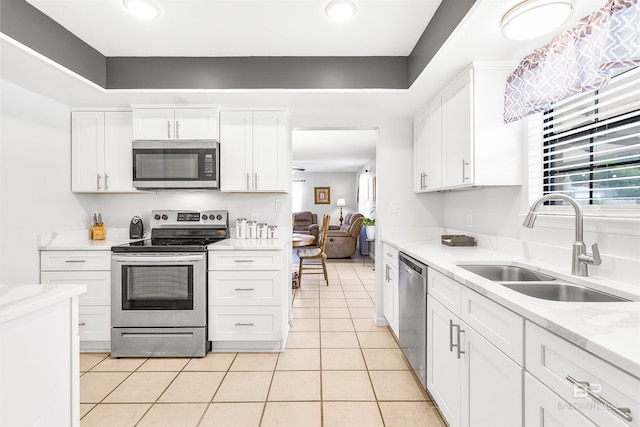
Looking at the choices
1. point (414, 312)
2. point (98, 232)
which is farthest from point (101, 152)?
point (414, 312)

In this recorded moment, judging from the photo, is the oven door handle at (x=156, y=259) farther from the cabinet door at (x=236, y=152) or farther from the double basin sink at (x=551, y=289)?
the double basin sink at (x=551, y=289)

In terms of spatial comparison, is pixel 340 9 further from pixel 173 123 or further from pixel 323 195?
pixel 323 195

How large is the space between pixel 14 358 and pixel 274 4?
1964 mm

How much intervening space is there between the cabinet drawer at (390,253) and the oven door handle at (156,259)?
5.22 ft

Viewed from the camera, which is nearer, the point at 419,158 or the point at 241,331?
the point at 241,331

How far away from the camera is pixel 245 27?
6.61ft

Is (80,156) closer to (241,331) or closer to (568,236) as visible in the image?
(241,331)

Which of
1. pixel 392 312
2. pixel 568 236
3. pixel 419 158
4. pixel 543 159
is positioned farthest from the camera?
pixel 419 158

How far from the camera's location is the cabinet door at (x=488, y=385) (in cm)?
102

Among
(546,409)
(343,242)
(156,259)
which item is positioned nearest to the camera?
(546,409)

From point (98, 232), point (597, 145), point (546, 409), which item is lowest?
point (546, 409)

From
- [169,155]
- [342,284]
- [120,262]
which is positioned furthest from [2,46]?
[342,284]

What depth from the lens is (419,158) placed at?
9.36 feet

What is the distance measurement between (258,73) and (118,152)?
1543 millimetres
